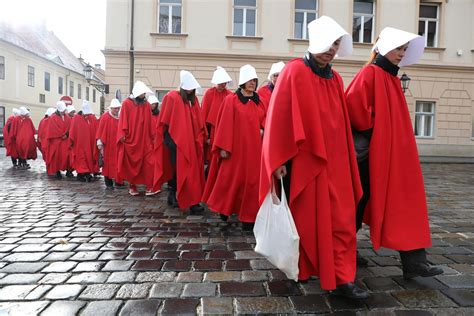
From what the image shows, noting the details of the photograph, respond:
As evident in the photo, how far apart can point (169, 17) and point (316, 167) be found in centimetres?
1631

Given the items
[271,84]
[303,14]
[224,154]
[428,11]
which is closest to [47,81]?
[303,14]

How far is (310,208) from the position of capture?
272 centimetres

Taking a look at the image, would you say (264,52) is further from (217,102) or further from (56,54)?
(56,54)

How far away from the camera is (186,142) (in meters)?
5.70

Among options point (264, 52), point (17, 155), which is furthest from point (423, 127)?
point (17, 155)

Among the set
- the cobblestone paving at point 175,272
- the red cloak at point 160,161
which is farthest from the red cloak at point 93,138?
the cobblestone paving at point 175,272

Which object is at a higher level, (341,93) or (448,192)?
(341,93)

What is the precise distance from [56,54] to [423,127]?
122ft

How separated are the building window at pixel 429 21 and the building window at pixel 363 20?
2322mm

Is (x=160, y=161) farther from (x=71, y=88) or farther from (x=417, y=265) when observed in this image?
(x=71, y=88)

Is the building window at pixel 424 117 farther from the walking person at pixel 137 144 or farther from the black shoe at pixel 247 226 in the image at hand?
the black shoe at pixel 247 226

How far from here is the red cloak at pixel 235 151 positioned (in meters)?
4.84

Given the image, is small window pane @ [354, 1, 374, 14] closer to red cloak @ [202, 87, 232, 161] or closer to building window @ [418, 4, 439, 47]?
building window @ [418, 4, 439, 47]

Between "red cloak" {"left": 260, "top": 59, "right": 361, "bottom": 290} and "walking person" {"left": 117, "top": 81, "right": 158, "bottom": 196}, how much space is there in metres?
5.16
